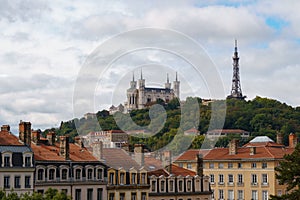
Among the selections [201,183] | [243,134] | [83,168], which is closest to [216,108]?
[243,134]

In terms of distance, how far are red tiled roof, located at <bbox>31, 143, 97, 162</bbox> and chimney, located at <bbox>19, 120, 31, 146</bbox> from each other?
62.2 inches

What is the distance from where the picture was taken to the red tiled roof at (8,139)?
64.8 metres

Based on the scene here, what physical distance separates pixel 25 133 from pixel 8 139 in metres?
1.74

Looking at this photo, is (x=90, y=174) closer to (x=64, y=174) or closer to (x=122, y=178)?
(x=64, y=174)

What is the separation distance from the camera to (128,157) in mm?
76312

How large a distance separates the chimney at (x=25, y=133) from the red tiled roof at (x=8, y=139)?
0.53 metres

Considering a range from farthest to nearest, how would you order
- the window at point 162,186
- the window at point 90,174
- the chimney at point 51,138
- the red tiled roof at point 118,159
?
1. the window at point 162,186
2. the chimney at point 51,138
3. the red tiled roof at point 118,159
4. the window at point 90,174

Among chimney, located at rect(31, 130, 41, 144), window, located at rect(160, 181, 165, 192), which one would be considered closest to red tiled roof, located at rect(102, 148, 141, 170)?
window, located at rect(160, 181, 165, 192)

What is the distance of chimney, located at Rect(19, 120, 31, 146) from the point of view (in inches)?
2598

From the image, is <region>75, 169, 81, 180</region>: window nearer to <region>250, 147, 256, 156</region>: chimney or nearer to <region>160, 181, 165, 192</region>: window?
<region>160, 181, 165, 192</region>: window

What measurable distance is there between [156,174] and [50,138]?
1255 centimetres

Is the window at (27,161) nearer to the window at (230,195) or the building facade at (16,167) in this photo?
the building facade at (16,167)

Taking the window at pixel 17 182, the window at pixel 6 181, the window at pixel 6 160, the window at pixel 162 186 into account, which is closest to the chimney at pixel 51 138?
the window at pixel 17 182

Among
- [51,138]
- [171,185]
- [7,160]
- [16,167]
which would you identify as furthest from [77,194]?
[171,185]
